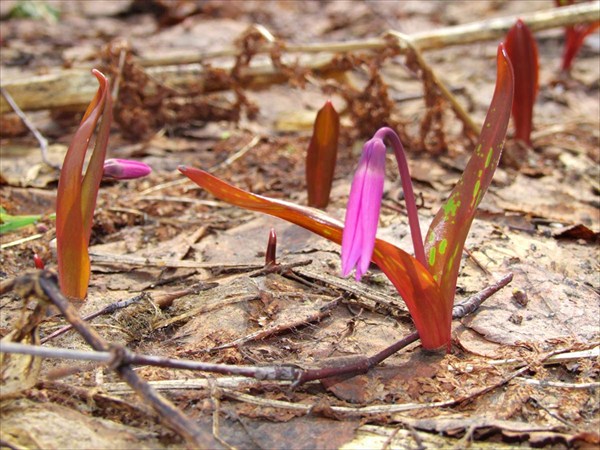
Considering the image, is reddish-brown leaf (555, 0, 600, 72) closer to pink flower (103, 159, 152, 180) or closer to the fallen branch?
pink flower (103, 159, 152, 180)

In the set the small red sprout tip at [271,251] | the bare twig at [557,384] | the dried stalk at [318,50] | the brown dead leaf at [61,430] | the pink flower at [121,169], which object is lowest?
the brown dead leaf at [61,430]

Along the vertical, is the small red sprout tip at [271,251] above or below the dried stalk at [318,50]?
below

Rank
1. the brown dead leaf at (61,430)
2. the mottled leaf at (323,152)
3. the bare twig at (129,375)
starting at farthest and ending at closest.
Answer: the mottled leaf at (323,152), the brown dead leaf at (61,430), the bare twig at (129,375)

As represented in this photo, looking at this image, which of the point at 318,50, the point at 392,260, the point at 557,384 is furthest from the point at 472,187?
the point at 318,50

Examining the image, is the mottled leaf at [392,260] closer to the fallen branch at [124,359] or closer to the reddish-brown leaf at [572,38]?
the fallen branch at [124,359]

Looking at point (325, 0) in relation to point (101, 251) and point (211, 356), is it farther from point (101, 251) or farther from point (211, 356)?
point (211, 356)

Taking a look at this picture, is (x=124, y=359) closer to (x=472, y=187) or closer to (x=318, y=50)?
(x=472, y=187)

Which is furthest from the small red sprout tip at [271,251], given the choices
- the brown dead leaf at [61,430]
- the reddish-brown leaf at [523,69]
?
the reddish-brown leaf at [523,69]

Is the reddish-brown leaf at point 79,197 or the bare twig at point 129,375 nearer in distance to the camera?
the bare twig at point 129,375

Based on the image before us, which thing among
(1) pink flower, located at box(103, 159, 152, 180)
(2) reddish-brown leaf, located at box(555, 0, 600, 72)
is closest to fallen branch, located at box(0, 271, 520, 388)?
(1) pink flower, located at box(103, 159, 152, 180)

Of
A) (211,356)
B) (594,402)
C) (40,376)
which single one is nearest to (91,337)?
(40,376)
